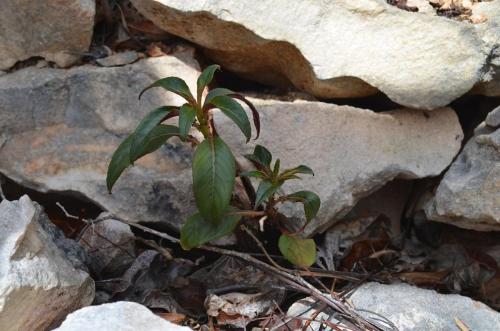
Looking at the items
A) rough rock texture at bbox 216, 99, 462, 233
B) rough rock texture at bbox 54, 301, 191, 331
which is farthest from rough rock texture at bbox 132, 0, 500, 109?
rough rock texture at bbox 54, 301, 191, 331

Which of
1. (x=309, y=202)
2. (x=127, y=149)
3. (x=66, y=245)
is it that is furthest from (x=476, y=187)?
(x=66, y=245)

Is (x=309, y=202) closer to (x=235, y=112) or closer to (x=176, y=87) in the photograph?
(x=235, y=112)

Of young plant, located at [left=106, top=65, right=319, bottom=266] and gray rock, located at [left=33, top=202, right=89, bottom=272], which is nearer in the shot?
young plant, located at [left=106, top=65, right=319, bottom=266]

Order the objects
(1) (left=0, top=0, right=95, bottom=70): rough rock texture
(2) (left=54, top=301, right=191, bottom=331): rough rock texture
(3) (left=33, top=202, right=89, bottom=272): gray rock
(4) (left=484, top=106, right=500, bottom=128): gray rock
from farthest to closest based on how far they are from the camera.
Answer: (1) (left=0, top=0, right=95, bottom=70): rough rock texture → (4) (left=484, top=106, right=500, bottom=128): gray rock → (3) (left=33, top=202, right=89, bottom=272): gray rock → (2) (left=54, top=301, right=191, bottom=331): rough rock texture

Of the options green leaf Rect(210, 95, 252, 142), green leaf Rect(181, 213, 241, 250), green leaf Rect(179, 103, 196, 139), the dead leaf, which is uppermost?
green leaf Rect(210, 95, 252, 142)

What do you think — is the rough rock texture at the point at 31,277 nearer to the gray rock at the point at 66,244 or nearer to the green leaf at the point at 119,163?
the gray rock at the point at 66,244

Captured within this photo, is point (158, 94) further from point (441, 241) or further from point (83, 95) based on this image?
point (441, 241)

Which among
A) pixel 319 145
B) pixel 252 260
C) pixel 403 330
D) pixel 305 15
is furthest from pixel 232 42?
pixel 403 330

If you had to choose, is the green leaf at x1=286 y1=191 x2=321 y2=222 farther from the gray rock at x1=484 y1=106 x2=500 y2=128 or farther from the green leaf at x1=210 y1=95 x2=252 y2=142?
the gray rock at x1=484 y1=106 x2=500 y2=128
